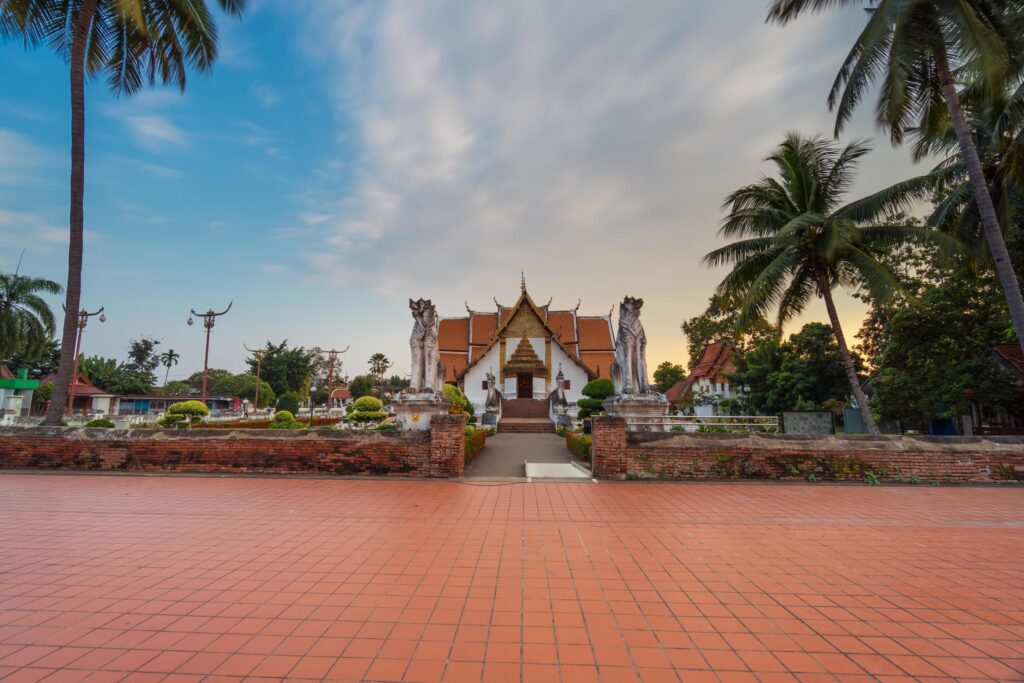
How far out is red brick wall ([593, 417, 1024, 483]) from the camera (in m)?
8.34

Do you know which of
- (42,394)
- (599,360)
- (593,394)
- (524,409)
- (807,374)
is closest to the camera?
(593,394)

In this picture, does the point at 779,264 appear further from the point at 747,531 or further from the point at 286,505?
the point at 286,505

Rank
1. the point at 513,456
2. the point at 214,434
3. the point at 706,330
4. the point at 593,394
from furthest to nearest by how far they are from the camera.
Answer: the point at 706,330 → the point at 593,394 → the point at 513,456 → the point at 214,434

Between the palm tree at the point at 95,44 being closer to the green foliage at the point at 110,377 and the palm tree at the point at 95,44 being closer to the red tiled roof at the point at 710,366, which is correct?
the red tiled roof at the point at 710,366

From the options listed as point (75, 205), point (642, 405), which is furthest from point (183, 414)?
point (642, 405)

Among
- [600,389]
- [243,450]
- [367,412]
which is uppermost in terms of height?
[600,389]

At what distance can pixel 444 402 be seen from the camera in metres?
12.1

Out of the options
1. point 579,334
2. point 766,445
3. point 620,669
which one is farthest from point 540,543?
point 579,334

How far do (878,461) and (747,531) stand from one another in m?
5.13

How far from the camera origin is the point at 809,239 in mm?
12539

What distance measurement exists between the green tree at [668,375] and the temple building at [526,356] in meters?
18.5

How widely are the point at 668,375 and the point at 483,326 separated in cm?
2372

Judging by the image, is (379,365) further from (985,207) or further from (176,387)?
(985,207)

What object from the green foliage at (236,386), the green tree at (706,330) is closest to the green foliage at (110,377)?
the green foliage at (236,386)
